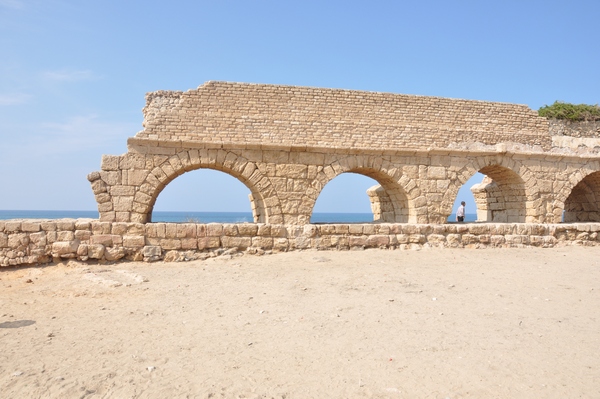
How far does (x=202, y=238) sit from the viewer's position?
905cm

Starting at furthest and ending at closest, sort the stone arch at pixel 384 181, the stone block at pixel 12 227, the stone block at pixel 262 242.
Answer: the stone arch at pixel 384 181, the stone block at pixel 262 242, the stone block at pixel 12 227

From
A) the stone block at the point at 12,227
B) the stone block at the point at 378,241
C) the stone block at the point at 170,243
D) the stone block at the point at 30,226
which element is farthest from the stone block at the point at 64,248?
the stone block at the point at 378,241

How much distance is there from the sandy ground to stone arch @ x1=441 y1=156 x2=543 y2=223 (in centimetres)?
277

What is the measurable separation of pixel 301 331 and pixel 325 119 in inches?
238

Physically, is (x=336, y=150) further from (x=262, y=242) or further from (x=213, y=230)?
(x=213, y=230)

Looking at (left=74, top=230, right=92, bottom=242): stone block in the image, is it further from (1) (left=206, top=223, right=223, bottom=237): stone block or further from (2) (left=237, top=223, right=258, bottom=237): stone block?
(2) (left=237, top=223, right=258, bottom=237): stone block

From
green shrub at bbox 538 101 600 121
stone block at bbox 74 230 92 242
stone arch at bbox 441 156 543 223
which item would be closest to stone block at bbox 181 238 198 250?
stone block at bbox 74 230 92 242

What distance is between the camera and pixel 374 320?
5.27 meters

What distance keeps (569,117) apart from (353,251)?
828 centimetres

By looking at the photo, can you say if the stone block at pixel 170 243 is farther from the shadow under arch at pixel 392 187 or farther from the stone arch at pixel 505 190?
the stone arch at pixel 505 190

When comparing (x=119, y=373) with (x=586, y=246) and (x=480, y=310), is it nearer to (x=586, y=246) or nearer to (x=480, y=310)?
(x=480, y=310)

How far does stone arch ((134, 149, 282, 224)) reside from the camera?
904 centimetres

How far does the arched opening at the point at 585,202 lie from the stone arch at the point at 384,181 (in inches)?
245

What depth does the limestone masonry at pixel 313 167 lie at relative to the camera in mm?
8945
